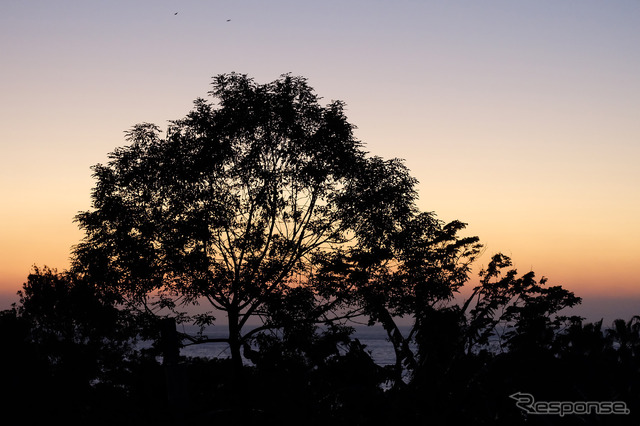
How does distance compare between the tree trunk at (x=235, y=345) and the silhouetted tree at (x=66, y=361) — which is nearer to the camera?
the silhouetted tree at (x=66, y=361)

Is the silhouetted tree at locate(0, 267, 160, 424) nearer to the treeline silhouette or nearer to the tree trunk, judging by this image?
the treeline silhouette

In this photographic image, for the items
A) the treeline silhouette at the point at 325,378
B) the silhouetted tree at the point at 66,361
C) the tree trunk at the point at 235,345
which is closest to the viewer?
the treeline silhouette at the point at 325,378

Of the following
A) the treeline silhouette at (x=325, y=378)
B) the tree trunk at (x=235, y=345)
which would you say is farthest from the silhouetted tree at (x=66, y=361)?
the tree trunk at (x=235, y=345)

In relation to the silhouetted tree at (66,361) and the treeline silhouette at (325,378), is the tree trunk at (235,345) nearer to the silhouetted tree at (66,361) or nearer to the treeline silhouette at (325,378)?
the treeline silhouette at (325,378)

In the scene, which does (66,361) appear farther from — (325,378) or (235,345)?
(325,378)

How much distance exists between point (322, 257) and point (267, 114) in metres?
7.67

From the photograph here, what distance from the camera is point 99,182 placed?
31.2 meters

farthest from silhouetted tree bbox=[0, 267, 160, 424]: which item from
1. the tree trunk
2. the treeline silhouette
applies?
the tree trunk

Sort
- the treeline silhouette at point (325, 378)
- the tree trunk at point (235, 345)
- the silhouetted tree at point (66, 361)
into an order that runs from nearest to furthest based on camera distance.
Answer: the treeline silhouette at point (325, 378) < the silhouetted tree at point (66, 361) < the tree trunk at point (235, 345)

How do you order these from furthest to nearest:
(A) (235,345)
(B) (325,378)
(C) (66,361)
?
(C) (66,361) < (A) (235,345) < (B) (325,378)

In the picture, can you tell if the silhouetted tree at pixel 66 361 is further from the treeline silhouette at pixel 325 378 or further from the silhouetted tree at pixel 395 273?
the silhouetted tree at pixel 395 273

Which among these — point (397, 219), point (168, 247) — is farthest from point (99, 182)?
point (397, 219)

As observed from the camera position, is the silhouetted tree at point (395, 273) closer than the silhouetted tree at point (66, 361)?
No

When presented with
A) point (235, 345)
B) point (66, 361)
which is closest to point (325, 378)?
point (235, 345)
